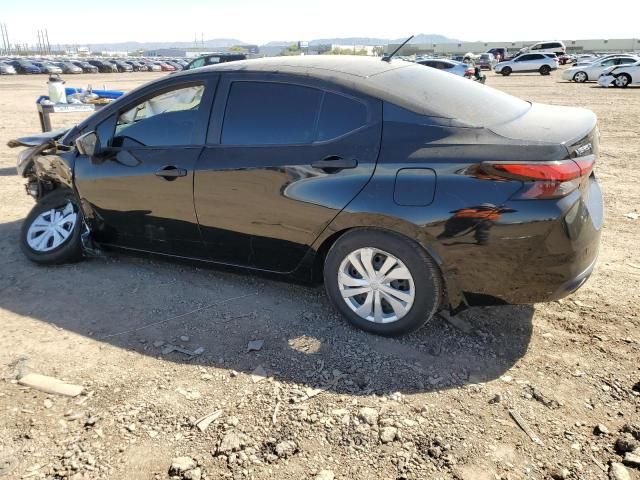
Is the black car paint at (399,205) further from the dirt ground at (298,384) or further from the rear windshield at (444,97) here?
the dirt ground at (298,384)

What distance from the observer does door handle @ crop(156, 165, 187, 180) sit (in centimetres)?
390

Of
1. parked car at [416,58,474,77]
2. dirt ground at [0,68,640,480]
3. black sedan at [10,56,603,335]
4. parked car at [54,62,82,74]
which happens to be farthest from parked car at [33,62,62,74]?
dirt ground at [0,68,640,480]

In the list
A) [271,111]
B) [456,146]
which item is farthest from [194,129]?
[456,146]

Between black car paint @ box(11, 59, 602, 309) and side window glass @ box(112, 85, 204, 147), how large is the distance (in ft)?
0.29

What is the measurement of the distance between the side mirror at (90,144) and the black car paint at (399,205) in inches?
13.9

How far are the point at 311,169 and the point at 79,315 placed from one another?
2047mm

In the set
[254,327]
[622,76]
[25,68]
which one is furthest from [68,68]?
[254,327]

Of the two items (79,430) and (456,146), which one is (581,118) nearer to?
(456,146)

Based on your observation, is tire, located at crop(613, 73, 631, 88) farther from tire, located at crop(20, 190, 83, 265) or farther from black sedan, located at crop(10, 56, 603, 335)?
tire, located at crop(20, 190, 83, 265)

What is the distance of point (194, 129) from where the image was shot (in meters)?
3.92

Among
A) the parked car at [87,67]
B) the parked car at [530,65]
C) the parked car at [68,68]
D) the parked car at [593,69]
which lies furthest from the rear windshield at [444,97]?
the parked car at [87,67]

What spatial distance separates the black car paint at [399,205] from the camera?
2.96 m

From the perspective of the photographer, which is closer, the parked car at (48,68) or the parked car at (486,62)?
the parked car at (486,62)

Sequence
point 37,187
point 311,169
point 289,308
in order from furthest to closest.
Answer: point 37,187 → point 289,308 → point 311,169
